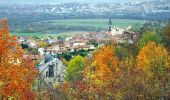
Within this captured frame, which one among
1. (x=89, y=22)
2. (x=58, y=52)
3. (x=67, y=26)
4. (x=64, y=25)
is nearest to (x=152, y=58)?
(x=58, y=52)

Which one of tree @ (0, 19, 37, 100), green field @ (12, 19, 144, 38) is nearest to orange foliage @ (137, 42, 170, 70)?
tree @ (0, 19, 37, 100)

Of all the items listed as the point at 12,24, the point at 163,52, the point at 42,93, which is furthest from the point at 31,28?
the point at 42,93

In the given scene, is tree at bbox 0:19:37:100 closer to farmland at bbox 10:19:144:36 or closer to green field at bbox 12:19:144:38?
green field at bbox 12:19:144:38

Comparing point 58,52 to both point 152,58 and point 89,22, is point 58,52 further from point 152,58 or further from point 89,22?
point 89,22

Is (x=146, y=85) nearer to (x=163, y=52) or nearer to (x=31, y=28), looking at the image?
(x=163, y=52)

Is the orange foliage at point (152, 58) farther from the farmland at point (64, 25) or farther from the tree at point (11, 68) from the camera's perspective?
the farmland at point (64, 25)

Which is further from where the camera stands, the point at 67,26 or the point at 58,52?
the point at 67,26

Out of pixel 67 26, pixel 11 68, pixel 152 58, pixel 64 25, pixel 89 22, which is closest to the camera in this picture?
pixel 11 68

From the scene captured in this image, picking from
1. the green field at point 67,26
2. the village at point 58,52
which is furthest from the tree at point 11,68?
the green field at point 67,26
